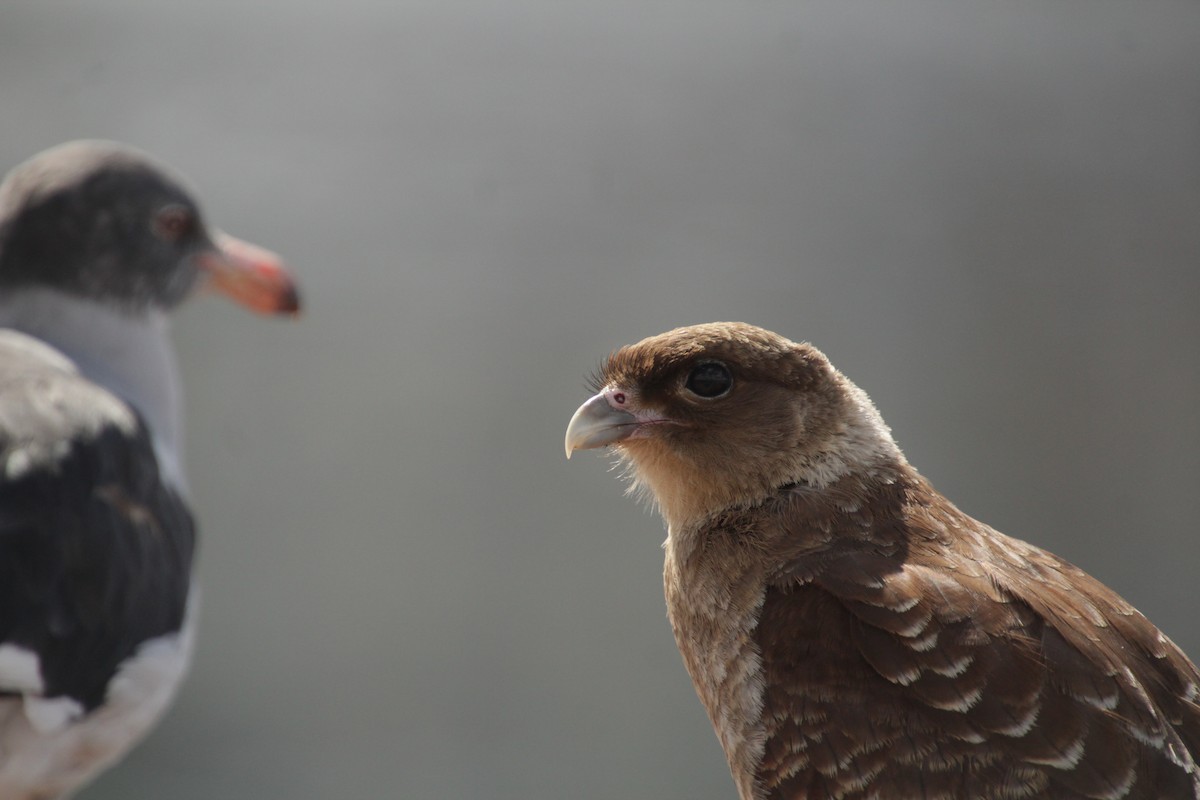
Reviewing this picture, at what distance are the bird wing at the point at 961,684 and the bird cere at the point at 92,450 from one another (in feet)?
4.25

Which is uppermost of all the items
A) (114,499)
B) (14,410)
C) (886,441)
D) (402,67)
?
(402,67)

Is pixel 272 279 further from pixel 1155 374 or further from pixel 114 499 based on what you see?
pixel 1155 374

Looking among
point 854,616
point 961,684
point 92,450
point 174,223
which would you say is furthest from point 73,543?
point 961,684

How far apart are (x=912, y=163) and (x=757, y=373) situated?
2833 millimetres

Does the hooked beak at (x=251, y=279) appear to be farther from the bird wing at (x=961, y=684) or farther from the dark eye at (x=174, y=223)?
the bird wing at (x=961, y=684)

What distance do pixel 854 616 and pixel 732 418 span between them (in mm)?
409

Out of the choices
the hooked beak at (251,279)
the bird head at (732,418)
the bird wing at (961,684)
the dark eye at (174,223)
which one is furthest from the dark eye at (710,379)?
the dark eye at (174,223)

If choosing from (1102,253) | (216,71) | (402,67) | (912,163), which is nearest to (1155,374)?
(1102,253)

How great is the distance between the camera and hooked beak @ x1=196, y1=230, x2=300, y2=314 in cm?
305

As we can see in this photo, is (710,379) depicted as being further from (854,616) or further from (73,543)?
(73,543)

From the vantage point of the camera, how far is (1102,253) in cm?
450

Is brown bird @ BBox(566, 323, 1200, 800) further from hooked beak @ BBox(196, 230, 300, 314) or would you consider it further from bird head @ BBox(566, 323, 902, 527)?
hooked beak @ BBox(196, 230, 300, 314)

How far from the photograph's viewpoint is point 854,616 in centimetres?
152

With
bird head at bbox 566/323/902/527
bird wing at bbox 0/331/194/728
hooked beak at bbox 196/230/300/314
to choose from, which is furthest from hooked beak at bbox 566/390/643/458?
hooked beak at bbox 196/230/300/314
